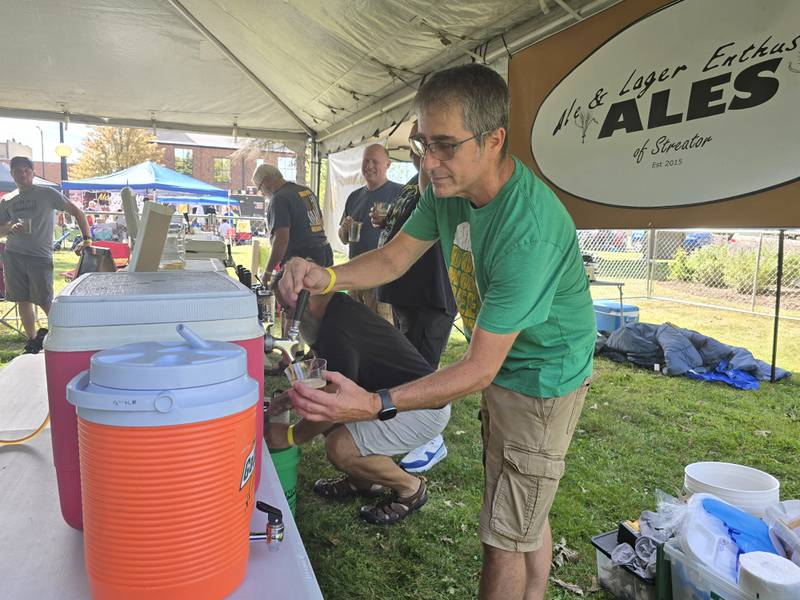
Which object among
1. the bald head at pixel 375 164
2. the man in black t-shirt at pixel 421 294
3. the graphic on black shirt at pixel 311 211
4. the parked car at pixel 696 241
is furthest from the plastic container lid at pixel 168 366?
the parked car at pixel 696 241

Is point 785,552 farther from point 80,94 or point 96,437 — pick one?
point 80,94

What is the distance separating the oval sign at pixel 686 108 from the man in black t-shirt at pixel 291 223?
3229 mm

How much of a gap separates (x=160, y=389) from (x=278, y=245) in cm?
486

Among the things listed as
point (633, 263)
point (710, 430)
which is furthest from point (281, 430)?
point (633, 263)

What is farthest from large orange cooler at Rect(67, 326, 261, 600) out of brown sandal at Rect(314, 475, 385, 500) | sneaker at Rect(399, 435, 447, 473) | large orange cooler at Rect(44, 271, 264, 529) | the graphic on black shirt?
the graphic on black shirt

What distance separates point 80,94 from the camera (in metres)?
6.37

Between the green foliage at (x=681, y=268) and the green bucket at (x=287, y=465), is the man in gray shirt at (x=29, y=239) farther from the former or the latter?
the green foliage at (x=681, y=268)

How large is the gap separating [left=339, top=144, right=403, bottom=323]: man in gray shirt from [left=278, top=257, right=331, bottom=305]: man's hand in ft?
10.0

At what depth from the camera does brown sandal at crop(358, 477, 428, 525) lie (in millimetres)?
2752

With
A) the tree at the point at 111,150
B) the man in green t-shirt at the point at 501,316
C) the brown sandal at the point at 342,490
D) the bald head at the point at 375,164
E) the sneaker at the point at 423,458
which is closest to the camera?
the man in green t-shirt at the point at 501,316

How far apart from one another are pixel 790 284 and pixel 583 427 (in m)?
7.21

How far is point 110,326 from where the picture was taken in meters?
0.93

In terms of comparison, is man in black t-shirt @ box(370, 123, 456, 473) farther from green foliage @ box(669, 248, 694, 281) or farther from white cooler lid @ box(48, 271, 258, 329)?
green foliage @ box(669, 248, 694, 281)

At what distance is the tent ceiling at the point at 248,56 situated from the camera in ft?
11.1
